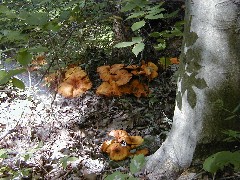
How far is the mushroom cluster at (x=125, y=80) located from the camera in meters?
4.46

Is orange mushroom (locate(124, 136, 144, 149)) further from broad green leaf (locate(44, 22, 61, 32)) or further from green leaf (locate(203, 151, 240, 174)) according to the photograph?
broad green leaf (locate(44, 22, 61, 32))

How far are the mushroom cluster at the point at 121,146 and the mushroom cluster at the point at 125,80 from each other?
1.13m

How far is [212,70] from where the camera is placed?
193 cm

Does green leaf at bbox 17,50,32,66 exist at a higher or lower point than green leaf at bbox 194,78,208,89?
higher

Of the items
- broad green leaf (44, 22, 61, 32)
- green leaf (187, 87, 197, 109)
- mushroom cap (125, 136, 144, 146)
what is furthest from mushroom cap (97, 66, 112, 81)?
broad green leaf (44, 22, 61, 32)

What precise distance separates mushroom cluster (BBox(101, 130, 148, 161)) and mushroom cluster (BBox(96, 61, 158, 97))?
1.13m

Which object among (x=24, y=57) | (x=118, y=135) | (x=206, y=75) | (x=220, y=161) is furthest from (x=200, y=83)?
(x=118, y=135)

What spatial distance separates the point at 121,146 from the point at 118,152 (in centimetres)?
8

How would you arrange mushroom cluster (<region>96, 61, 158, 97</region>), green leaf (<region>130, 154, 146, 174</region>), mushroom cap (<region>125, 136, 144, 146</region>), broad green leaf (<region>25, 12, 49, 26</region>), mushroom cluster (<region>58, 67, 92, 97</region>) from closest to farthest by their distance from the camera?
broad green leaf (<region>25, 12, 49, 26</region>)
green leaf (<region>130, 154, 146, 174</region>)
mushroom cap (<region>125, 136, 144, 146</region>)
mushroom cluster (<region>96, 61, 158, 97</region>)
mushroom cluster (<region>58, 67, 92, 97</region>)

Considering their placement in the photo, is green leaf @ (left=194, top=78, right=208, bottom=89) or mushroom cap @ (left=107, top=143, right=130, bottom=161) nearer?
green leaf @ (left=194, top=78, right=208, bottom=89)

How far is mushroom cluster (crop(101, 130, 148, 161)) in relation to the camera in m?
3.20

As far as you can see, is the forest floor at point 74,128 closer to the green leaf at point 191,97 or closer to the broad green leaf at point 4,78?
the green leaf at point 191,97

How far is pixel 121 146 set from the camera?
3.26 metres

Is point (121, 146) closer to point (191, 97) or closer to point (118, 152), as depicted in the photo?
point (118, 152)
